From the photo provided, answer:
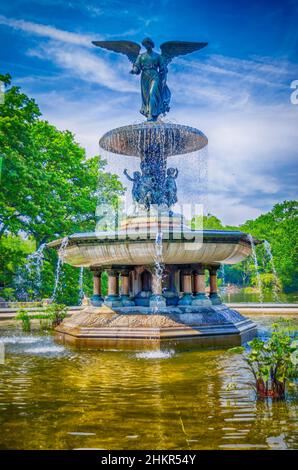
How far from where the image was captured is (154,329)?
9445mm

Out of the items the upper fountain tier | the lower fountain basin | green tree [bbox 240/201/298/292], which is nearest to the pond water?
the lower fountain basin

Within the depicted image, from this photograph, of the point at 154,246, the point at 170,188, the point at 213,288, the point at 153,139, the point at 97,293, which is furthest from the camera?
the point at 170,188

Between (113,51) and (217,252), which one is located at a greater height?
(113,51)

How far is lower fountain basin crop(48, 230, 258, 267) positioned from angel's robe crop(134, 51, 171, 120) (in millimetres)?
5508

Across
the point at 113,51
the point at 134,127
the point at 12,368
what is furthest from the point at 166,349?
the point at 113,51

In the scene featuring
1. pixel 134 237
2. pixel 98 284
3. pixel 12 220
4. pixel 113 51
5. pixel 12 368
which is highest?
pixel 113 51

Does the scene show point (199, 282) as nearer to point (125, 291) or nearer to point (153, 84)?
point (125, 291)

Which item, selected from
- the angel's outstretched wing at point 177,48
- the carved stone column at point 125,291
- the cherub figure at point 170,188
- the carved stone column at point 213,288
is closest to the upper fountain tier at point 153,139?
the cherub figure at point 170,188

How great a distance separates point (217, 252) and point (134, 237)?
2005 millimetres

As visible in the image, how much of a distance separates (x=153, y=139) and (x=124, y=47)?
125 inches

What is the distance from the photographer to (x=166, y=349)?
30.0 feet

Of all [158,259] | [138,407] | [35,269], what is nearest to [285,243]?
[35,269]

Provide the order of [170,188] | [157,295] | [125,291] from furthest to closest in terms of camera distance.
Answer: [170,188] < [125,291] < [157,295]

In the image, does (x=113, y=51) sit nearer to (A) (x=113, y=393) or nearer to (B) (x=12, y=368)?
(B) (x=12, y=368)
